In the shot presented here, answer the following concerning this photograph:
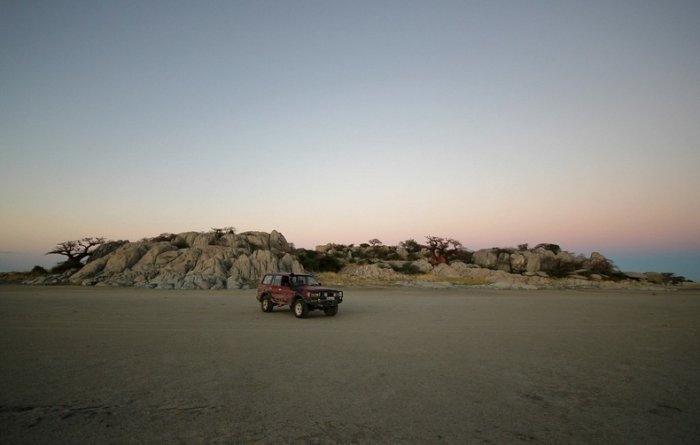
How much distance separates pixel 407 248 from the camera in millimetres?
84812

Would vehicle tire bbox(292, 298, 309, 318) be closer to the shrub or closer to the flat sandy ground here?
the flat sandy ground

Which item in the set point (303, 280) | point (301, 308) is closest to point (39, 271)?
point (303, 280)

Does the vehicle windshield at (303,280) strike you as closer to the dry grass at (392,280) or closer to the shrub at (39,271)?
the dry grass at (392,280)

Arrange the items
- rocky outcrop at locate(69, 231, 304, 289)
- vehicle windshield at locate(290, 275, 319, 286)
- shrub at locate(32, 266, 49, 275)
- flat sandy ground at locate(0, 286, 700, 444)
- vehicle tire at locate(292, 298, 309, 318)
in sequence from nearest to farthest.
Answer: flat sandy ground at locate(0, 286, 700, 444)
vehicle tire at locate(292, 298, 309, 318)
vehicle windshield at locate(290, 275, 319, 286)
rocky outcrop at locate(69, 231, 304, 289)
shrub at locate(32, 266, 49, 275)

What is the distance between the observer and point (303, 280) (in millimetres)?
21516

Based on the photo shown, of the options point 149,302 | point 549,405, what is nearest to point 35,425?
point 549,405

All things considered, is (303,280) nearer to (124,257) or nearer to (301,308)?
(301,308)

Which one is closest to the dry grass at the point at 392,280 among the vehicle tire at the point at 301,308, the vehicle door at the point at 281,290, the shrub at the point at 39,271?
the vehicle door at the point at 281,290

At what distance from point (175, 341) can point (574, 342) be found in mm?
12854

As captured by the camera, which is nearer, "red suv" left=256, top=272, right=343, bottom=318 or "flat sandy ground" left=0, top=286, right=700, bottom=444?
"flat sandy ground" left=0, top=286, right=700, bottom=444

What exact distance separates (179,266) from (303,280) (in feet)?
93.6

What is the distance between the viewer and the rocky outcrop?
40938 mm

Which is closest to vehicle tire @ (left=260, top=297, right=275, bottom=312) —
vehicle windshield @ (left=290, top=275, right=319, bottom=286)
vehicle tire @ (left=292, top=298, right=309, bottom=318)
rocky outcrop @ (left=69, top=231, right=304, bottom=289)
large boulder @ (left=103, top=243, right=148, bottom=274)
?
vehicle windshield @ (left=290, top=275, right=319, bottom=286)

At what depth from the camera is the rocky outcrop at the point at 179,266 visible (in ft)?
134
